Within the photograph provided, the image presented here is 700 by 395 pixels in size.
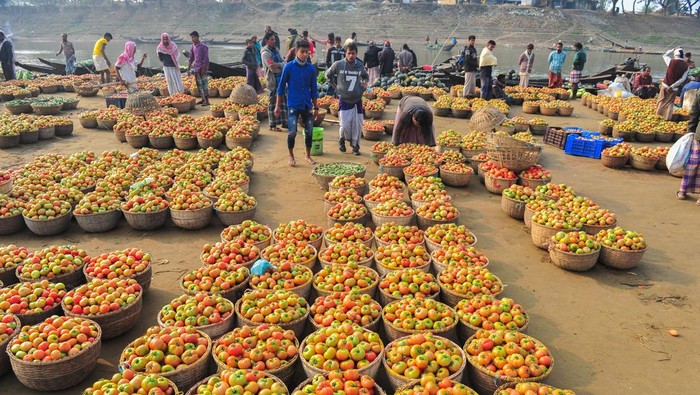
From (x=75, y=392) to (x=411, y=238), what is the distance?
383 cm

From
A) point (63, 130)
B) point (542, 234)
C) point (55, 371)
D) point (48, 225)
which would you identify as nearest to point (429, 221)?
point (542, 234)

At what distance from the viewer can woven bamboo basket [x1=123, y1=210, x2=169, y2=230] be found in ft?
21.9

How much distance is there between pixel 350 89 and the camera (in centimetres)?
995

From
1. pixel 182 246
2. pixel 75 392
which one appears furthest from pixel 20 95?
pixel 75 392

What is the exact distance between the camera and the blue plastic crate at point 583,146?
35.9 feet

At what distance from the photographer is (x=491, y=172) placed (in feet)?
28.2

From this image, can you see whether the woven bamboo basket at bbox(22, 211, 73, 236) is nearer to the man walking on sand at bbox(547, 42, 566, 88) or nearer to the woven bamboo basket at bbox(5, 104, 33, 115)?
the woven bamboo basket at bbox(5, 104, 33, 115)

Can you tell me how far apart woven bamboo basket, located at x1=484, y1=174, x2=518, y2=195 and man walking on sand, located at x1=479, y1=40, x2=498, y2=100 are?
860 cm

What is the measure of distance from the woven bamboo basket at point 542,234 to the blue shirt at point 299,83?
5069 millimetres

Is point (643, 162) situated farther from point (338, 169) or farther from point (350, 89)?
point (338, 169)

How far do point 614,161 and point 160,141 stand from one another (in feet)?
33.7

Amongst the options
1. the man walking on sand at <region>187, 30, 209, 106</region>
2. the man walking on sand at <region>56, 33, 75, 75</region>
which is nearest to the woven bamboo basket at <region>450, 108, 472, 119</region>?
the man walking on sand at <region>187, 30, 209, 106</region>

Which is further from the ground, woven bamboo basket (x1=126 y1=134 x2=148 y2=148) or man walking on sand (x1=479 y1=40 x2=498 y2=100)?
man walking on sand (x1=479 y1=40 x2=498 y2=100)

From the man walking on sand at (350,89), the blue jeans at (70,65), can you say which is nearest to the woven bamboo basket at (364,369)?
the man walking on sand at (350,89)
